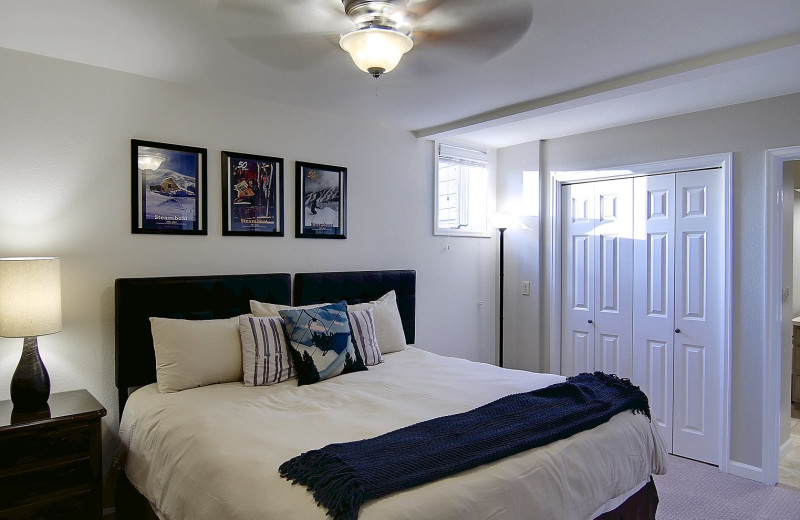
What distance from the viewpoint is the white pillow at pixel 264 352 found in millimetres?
2717

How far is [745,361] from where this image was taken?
3361 millimetres

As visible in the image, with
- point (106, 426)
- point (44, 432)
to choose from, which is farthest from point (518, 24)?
point (106, 426)

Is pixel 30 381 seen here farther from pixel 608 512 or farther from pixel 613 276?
pixel 613 276

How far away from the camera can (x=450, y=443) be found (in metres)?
1.85

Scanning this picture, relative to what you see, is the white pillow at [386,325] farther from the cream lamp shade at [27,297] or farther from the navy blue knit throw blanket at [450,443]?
the cream lamp shade at [27,297]

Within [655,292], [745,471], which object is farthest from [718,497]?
[655,292]

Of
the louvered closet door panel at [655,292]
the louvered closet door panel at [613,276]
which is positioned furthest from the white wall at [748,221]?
the louvered closet door panel at [613,276]

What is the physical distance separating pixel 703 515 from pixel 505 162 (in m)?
3.16

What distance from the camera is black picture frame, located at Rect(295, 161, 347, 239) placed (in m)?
3.52

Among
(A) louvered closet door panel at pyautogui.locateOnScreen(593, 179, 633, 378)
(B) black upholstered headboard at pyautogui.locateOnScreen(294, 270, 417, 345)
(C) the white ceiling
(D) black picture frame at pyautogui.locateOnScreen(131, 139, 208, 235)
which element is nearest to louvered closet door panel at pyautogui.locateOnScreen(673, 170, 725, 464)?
(A) louvered closet door panel at pyautogui.locateOnScreen(593, 179, 633, 378)

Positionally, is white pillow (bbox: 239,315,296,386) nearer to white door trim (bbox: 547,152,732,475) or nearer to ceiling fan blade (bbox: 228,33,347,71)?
ceiling fan blade (bbox: 228,33,347,71)

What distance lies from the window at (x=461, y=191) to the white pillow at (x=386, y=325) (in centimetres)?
108

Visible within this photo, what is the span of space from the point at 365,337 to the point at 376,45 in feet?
5.89

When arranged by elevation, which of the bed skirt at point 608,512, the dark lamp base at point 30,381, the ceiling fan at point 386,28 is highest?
the ceiling fan at point 386,28
